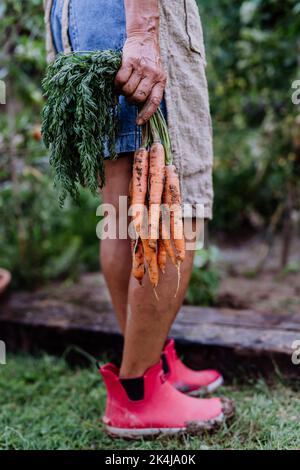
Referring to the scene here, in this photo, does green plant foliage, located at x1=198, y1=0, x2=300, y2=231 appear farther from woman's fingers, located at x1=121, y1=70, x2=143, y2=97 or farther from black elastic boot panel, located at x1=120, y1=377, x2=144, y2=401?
black elastic boot panel, located at x1=120, y1=377, x2=144, y2=401

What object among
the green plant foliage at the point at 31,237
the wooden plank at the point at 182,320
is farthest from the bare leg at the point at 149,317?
the green plant foliage at the point at 31,237

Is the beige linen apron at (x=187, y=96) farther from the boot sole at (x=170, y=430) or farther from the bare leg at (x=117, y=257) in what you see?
the boot sole at (x=170, y=430)

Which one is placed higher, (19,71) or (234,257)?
(19,71)

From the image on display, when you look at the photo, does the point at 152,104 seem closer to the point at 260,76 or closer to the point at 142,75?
the point at 142,75

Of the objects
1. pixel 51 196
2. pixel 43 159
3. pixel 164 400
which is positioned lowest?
pixel 164 400

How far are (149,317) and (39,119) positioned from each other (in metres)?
1.98

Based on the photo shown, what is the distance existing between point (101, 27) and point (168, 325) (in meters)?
0.87

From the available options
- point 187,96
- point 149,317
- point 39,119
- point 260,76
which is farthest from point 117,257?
point 260,76

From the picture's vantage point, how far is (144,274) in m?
1.49

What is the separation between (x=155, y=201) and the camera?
132cm

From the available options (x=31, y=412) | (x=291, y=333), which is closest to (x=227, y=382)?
(x=291, y=333)

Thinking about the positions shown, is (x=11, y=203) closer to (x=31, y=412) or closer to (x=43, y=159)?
(x=43, y=159)

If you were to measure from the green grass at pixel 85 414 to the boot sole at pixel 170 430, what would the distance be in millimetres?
22

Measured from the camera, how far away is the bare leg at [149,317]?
4.97ft
